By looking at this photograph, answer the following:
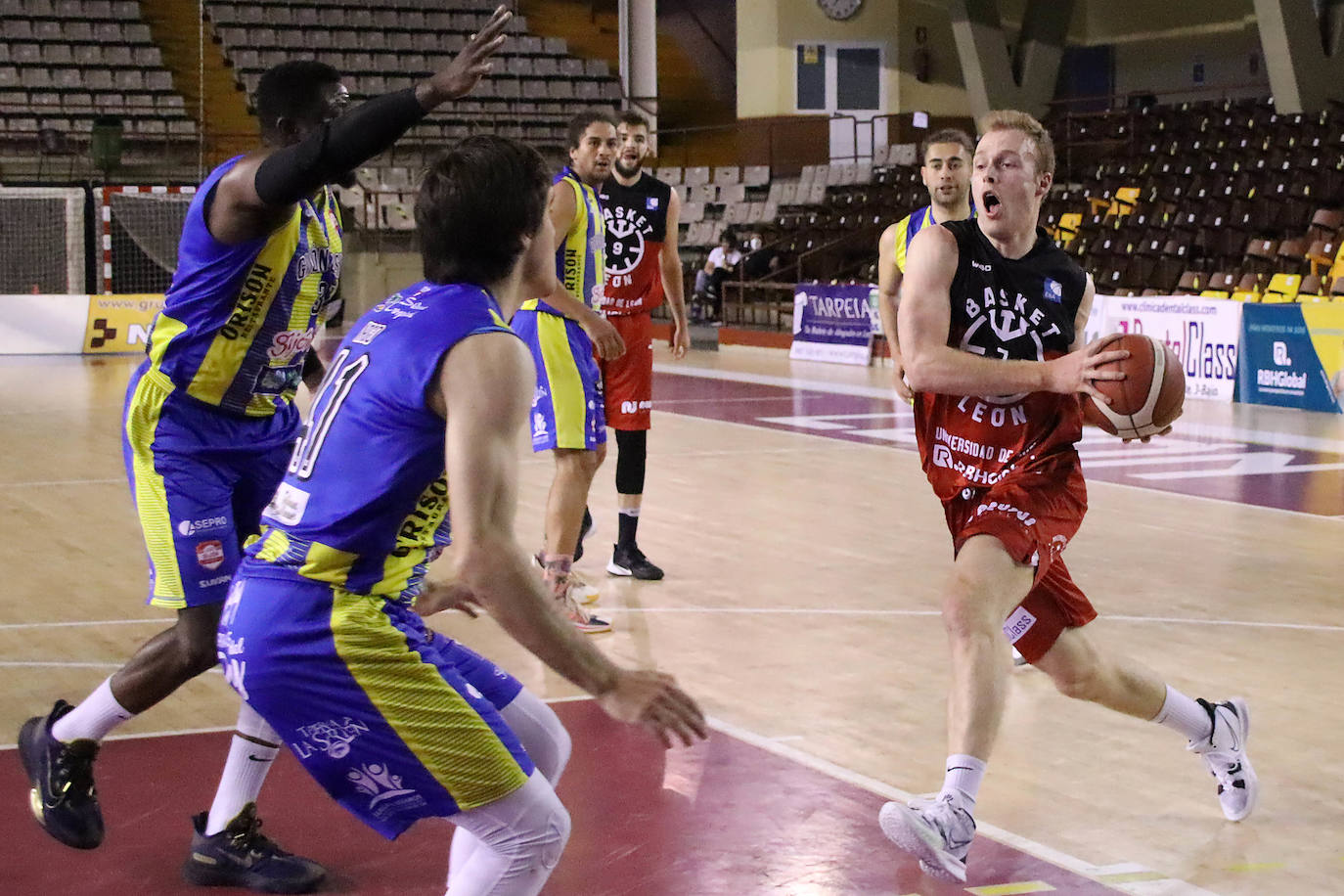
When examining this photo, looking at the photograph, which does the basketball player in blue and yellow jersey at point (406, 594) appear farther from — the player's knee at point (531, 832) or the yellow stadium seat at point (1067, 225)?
the yellow stadium seat at point (1067, 225)

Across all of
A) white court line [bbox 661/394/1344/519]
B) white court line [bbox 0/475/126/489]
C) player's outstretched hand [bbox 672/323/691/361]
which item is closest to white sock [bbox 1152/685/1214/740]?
player's outstretched hand [bbox 672/323/691/361]

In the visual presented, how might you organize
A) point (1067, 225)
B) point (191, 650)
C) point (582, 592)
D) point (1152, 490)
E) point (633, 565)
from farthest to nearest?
point (1067, 225) → point (1152, 490) → point (633, 565) → point (582, 592) → point (191, 650)

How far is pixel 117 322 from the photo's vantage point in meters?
20.6

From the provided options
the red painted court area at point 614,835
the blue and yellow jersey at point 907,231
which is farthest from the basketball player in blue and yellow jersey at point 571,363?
the red painted court area at point 614,835

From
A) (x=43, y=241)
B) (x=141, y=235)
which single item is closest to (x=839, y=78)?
(x=141, y=235)

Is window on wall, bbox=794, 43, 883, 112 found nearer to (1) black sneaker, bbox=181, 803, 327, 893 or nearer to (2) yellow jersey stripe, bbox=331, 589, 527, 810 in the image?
(1) black sneaker, bbox=181, 803, 327, 893

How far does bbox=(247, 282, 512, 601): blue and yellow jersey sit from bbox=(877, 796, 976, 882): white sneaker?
1.33m

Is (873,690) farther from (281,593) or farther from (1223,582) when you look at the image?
(281,593)

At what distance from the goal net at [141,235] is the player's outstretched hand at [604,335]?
55.4 feet

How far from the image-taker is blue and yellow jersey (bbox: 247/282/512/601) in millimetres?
2508

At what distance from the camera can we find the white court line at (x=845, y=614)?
627 centimetres

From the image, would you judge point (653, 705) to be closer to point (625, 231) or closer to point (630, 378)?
point (630, 378)

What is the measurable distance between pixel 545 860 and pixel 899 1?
2856 centimetres

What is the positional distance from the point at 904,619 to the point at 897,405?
8232mm
